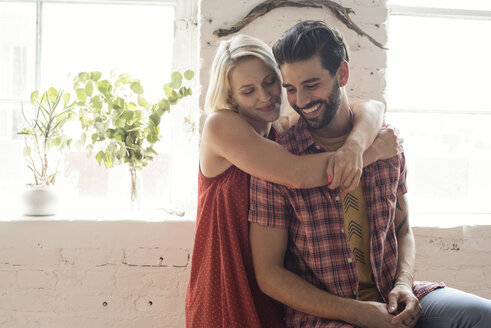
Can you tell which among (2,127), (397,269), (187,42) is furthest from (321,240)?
(2,127)

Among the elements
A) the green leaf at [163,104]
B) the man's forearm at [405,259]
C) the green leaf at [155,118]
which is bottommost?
the man's forearm at [405,259]

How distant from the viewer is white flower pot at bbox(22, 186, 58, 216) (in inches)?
73.3

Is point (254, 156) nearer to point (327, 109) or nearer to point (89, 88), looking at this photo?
point (327, 109)

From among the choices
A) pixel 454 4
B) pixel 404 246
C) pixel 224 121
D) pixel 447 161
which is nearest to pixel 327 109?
pixel 224 121

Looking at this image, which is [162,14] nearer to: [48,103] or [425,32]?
[48,103]

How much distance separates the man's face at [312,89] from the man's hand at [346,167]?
0.50ft

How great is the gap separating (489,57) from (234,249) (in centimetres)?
184

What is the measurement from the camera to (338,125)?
152 cm

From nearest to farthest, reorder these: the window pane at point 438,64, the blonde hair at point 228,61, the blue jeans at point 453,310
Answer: the blue jeans at point 453,310
the blonde hair at point 228,61
the window pane at point 438,64

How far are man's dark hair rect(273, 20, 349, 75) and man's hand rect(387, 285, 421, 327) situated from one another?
2.21 ft

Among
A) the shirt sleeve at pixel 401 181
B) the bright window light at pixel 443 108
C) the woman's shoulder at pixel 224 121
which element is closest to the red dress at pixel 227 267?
the woman's shoulder at pixel 224 121

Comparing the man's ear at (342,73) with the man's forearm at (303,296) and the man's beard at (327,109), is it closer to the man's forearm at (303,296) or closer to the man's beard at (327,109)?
the man's beard at (327,109)

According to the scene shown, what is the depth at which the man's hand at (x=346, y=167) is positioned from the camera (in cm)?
128

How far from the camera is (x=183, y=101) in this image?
2.16 meters
